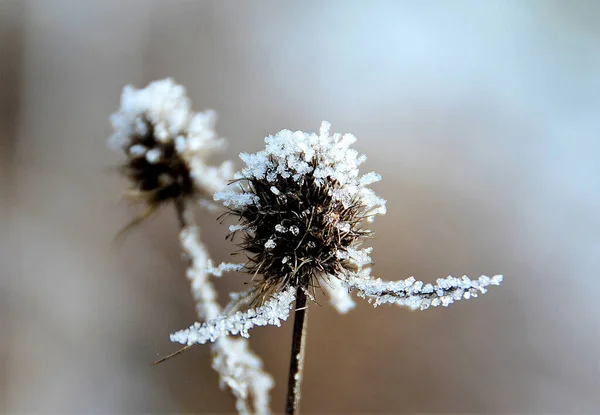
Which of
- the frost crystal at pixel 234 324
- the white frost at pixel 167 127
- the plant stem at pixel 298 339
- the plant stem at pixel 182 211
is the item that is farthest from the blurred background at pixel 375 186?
the frost crystal at pixel 234 324

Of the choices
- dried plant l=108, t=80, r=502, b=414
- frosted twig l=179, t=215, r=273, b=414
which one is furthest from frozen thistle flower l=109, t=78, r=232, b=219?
dried plant l=108, t=80, r=502, b=414

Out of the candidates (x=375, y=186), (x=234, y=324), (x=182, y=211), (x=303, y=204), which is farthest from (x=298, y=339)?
(x=375, y=186)

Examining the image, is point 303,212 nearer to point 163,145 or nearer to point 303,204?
point 303,204

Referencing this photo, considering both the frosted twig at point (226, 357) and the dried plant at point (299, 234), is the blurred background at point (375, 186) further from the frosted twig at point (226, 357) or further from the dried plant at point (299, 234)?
the dried plant at point (299, 234)

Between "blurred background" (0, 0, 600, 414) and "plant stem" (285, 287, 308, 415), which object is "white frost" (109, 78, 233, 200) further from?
"blurred background" (0, 0, 600, 414)

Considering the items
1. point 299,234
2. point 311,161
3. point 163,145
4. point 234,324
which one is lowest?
point 234,324

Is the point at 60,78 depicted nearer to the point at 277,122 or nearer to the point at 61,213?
the point at 61,213
